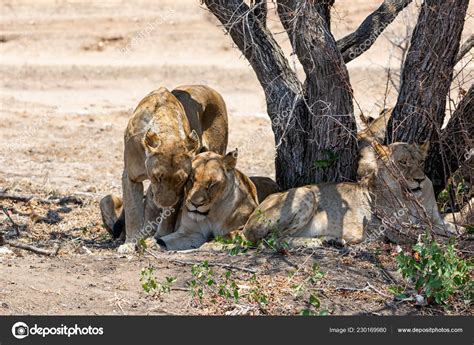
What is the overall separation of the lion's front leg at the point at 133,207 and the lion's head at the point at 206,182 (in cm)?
62

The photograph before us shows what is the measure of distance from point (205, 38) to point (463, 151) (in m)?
13.4

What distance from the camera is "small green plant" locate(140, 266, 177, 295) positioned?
771 centimetres

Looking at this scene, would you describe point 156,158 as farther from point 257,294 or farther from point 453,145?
point 453,145

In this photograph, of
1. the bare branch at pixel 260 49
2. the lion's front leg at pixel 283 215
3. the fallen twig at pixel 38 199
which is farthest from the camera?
the fallen twig at pixel 38 199

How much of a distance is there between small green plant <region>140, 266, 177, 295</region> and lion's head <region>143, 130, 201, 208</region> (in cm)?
126

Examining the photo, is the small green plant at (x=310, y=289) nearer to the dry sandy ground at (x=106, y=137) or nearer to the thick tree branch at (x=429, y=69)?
the dry sandy ground at (x=106, y=137)

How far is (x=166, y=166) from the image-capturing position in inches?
365

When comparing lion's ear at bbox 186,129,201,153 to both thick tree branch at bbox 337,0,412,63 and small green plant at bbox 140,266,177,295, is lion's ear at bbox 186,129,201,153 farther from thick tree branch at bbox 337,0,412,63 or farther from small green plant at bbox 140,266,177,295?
thick tree branch at bbox 337,0,412,63

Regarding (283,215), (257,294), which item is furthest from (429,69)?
(257,294)

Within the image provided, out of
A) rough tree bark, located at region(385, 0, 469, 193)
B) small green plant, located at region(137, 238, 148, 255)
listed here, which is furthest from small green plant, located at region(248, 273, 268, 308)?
rough tree bark, located at region(385, 0, 469, 193)

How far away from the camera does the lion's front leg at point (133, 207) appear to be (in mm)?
9969

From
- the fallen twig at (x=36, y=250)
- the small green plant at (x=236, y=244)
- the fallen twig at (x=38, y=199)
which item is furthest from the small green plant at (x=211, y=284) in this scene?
the fallen twig at (x=38, y=199)

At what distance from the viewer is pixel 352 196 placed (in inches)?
384
